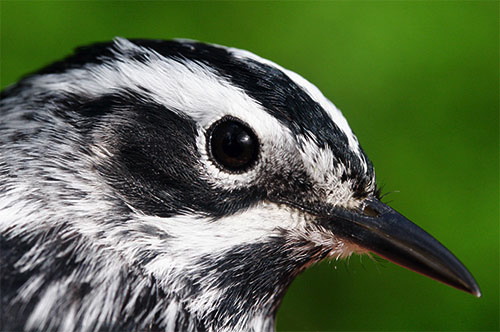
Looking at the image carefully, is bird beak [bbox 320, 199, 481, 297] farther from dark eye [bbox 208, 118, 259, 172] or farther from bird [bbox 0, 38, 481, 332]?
dark eye [bbox 208, 118, 259, 172]

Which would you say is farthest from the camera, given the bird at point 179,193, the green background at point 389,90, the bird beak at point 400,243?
the green background at point 389,90

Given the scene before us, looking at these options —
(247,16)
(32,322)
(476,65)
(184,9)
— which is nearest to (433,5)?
(476,65)

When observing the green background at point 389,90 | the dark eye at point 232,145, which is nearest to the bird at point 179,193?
the dark eye at point 232,145

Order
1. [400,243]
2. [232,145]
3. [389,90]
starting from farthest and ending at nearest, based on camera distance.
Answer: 1. [389,90]
2. [400,243]
3. [232,145]

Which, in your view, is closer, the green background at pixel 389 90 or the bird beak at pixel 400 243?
the bird beak at pixel 400 243

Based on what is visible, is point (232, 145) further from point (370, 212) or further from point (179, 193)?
point (370, 212)

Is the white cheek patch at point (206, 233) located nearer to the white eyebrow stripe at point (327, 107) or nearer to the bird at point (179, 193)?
the bird at point (179, 193)

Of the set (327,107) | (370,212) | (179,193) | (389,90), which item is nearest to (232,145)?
(179,193)
